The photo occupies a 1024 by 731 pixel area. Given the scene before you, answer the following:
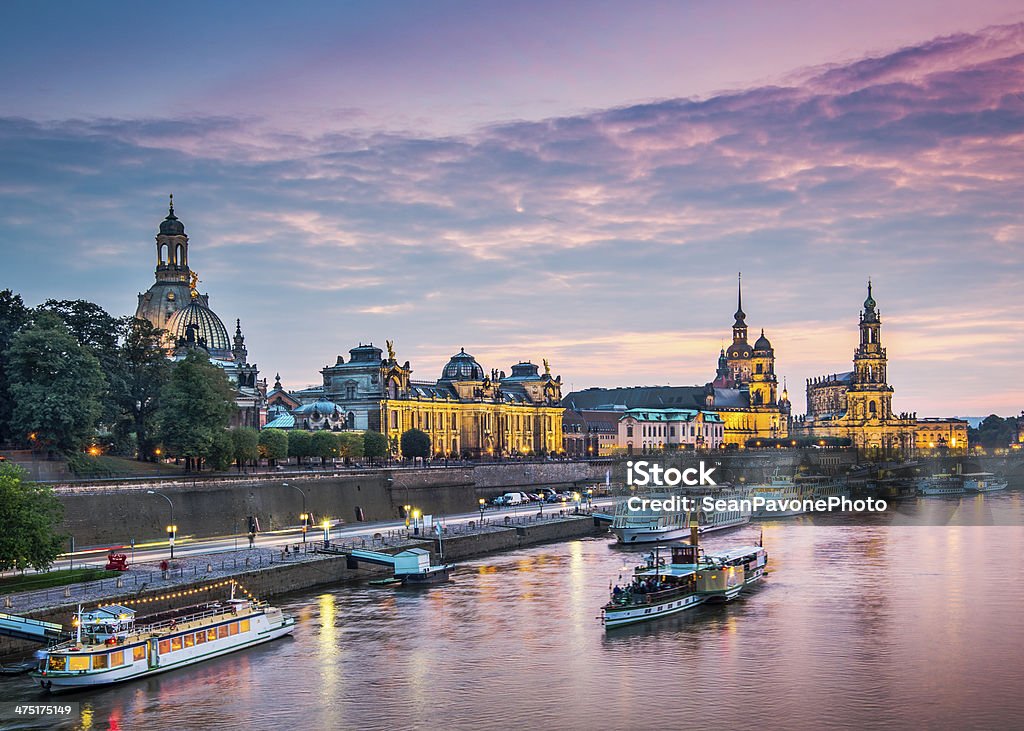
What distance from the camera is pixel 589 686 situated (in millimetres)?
44781

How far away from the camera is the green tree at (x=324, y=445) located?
393ft

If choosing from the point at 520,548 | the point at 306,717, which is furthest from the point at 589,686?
the point at 520,548

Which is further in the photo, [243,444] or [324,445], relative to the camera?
[324,445]

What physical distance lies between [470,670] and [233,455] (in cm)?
4466

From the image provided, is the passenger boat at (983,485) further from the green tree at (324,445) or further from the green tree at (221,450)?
the green tree at (221,450)

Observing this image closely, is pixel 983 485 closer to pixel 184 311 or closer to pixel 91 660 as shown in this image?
pixel 184 311

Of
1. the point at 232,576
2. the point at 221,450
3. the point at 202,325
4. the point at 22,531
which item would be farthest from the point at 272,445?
the point at 22,531

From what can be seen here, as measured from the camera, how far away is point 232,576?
58812mm

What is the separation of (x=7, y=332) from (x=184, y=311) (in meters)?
68.0

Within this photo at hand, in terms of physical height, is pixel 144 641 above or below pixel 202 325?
below

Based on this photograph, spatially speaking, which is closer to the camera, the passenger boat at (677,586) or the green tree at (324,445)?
the passenger boat at (677,586)

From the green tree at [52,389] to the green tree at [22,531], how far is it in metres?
21.6

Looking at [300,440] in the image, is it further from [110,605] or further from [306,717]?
[306,717]

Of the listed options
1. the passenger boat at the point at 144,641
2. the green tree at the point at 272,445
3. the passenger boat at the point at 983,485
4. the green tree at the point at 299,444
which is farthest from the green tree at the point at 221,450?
the passenger boat at the point at 983,485
